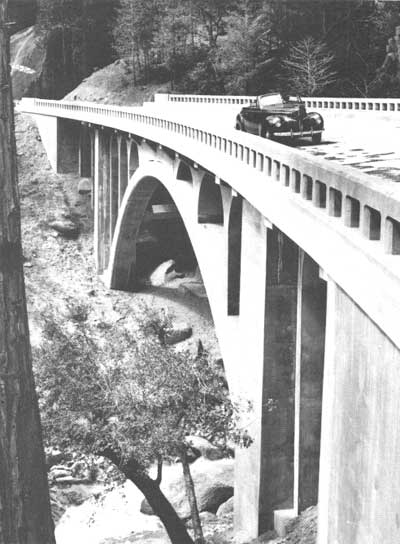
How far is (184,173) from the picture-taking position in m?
25.0

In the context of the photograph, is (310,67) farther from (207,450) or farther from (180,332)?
(207,450)

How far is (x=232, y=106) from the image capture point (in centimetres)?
3406

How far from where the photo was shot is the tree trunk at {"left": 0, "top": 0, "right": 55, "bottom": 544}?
930 centimetres

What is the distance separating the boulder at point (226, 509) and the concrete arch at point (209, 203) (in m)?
7.01

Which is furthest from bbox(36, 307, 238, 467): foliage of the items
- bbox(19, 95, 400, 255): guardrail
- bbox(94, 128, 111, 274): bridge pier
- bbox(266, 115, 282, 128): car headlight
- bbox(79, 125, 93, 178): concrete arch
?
bbox(79, 125, 93, 178): concrete arch

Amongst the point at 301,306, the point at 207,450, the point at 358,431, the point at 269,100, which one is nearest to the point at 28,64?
the point at 207,450

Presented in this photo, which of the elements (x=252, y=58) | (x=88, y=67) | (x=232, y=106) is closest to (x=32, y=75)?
(x=88, y=67)

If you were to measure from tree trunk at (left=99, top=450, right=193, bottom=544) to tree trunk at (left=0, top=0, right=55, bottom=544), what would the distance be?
6.03 m

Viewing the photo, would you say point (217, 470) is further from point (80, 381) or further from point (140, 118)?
point (140, 118)

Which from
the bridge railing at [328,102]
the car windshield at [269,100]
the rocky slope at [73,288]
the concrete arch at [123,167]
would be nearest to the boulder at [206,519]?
the rocky slope at [73,288]

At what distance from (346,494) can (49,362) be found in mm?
10142

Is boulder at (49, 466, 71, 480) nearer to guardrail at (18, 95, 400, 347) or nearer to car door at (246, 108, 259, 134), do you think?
guardrail at (18, 95, 400, 347)

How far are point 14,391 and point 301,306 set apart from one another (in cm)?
517

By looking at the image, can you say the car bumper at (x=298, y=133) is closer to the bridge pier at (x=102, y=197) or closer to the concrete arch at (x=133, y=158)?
the concrete arch at (x=133, y=158)
